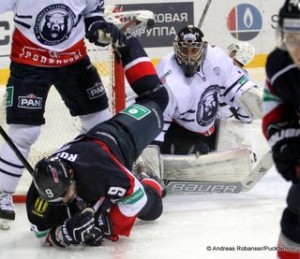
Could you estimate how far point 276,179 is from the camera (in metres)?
3.72

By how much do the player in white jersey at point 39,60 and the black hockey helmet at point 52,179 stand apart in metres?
0.44

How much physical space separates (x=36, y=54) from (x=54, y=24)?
13 cm

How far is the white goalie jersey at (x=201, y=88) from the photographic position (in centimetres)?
364

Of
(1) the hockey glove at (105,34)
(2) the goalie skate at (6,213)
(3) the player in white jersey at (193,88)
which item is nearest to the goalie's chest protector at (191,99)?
→ (3) the player in white jersey at (193,88)

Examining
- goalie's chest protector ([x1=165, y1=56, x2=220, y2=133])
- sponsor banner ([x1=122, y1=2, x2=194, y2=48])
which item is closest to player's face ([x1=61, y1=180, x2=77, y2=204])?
goalie's chest protector ([x1=165, y1=56, x2=220, y2=133])

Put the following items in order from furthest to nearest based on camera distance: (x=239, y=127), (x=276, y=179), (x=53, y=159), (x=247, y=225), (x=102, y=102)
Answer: (x=239, y=127) → (x=276, y=179) → (x=102, y=102) → (x=247, y=225) → (x=53, y=159)

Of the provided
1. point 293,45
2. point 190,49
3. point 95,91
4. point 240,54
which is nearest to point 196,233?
point 95,91

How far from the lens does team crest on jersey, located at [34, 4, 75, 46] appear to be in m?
3.13

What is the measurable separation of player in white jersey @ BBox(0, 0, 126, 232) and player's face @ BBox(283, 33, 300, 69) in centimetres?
126

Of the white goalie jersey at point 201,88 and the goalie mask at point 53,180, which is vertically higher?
the goalie mask at point 53,180

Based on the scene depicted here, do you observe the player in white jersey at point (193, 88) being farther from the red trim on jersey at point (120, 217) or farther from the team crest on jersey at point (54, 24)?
the red trim on jersey at point (120, 217)

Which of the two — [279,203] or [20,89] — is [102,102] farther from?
[279,203]

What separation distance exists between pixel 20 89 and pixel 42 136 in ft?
2.69

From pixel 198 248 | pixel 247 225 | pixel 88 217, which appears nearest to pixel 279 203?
pixel 247 225
